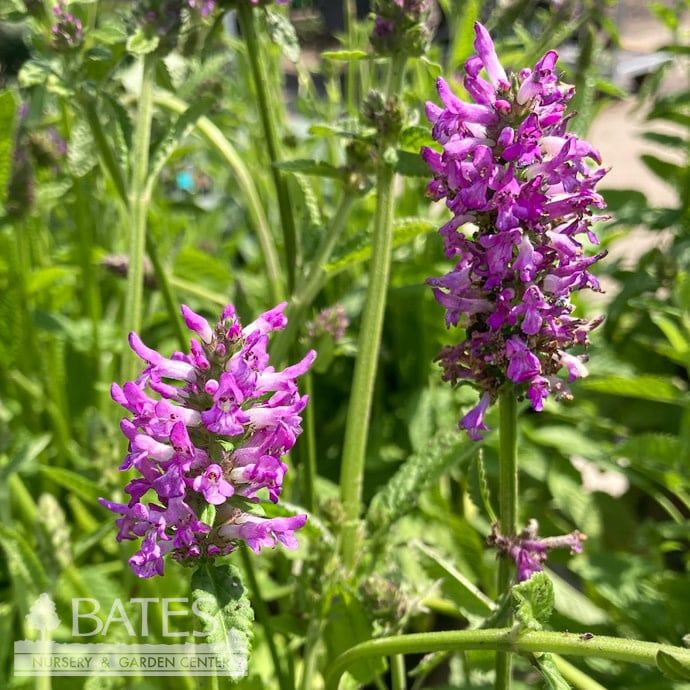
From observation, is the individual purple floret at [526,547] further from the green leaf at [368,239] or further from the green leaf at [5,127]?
the green leaf at [5,127]

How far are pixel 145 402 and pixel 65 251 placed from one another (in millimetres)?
1239

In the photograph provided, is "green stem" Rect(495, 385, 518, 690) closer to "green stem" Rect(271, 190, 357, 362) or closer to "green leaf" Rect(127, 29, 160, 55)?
"green stem" Rect(271, 190, 357, 362)

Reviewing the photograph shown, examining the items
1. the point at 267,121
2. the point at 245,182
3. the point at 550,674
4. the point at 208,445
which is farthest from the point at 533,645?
the point at 245,182

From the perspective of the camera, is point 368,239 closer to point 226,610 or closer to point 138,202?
point 138,202

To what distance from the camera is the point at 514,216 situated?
619 mm

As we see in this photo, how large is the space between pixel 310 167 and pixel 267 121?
0.60 ft

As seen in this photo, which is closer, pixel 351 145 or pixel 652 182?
pixel 351 145

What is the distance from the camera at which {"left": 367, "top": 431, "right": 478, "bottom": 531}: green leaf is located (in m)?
0.93

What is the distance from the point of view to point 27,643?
965 millimetres

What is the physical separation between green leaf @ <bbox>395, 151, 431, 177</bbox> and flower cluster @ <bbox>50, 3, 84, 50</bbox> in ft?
1.52

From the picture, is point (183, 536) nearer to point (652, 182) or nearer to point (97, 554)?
point (97, 554)

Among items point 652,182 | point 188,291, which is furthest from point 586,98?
point 652,182

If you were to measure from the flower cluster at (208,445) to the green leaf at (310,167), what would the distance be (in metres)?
0.32

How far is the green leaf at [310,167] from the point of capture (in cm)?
91
